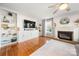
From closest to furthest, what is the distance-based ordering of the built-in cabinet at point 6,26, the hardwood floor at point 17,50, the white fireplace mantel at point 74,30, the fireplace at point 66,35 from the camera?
1. the hardwood floor at point 17,50
2. the built-in cabinet at point 6,26
3. the white fireplace mantel at point 74,30
4. the fireplace at point 66,35

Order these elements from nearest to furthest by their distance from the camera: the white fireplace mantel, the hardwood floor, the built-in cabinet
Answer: the hardwood floor
the built-in cabinet
the white fireplace mantel

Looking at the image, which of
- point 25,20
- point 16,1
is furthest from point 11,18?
point 16,1

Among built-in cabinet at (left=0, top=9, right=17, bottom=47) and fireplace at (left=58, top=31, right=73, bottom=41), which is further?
fireplace at (left=58, top=31, right=73, bottom=41)

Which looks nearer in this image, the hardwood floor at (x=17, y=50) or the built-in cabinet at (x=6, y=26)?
the hardwood floor at (x=17, y=50)

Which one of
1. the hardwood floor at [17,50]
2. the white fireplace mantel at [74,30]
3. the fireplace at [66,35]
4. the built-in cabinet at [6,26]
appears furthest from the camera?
the fireplace at [66,35]

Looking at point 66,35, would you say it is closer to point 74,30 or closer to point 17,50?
point 74,30

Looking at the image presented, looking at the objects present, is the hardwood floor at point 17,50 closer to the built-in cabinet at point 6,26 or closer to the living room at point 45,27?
the living room at point 45,27

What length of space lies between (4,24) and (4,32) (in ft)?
1.10

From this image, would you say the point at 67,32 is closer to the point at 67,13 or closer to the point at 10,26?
the point at 67,13

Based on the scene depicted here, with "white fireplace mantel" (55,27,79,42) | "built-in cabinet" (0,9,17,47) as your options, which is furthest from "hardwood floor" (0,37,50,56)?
"white fireplace mantel" (55,27,79,42)

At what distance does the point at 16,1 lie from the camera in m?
2.26

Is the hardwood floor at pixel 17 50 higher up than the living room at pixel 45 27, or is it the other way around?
the living room at pixel 45 27

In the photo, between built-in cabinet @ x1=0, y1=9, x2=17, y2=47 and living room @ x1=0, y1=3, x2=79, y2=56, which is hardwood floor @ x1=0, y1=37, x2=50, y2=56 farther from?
built-in cabinet @ x1=0, y1=9, x2=17, y2=47

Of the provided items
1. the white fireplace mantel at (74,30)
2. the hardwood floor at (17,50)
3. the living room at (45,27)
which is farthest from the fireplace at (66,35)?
the hardwood floor at (17,50)
